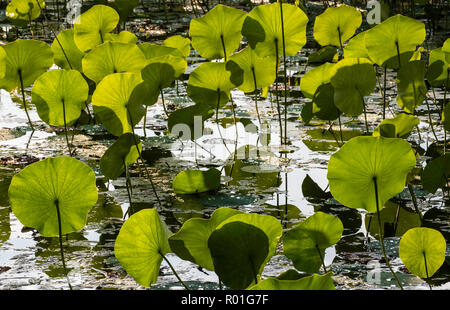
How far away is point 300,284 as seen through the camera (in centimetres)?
94

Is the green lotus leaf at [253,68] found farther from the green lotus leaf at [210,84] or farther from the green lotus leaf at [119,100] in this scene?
the green lotus leaf at [119,100]

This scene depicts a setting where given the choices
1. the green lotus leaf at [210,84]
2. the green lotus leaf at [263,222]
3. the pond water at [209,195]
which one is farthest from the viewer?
the green lotus leaf at [210,84]

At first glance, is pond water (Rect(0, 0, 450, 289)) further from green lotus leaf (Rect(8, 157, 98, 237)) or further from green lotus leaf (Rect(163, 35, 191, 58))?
green lotus leaf (Rect(163, 35, 191, 58))

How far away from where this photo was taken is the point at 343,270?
4.79 ft

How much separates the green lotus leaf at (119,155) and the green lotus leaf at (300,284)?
82cm

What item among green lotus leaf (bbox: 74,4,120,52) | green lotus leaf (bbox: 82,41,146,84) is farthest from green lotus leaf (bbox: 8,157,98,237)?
green lotus leaf (bbox: 74,4,120,52)

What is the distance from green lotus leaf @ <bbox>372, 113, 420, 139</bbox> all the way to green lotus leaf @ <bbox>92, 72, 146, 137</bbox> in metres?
0.58

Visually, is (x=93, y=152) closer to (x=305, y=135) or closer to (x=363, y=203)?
(x=305, y=135)

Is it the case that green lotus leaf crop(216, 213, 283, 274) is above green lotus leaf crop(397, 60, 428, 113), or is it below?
below

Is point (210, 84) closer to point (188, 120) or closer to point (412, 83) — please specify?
point (188, 120)

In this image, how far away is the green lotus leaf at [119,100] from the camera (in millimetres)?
1692

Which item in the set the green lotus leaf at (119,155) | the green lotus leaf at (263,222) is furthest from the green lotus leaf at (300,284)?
the green lotus leaf at (119,155)

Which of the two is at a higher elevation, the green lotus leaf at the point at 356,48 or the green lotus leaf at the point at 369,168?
the green lotus leaf at the point at 356,48

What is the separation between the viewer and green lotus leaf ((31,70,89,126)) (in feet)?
6.49
